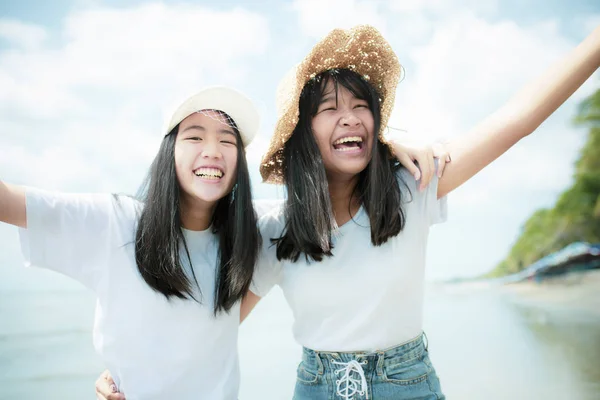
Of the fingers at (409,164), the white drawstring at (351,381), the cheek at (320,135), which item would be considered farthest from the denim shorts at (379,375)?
the cheek at (320,135)

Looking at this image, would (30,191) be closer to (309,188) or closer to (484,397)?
(309,188)

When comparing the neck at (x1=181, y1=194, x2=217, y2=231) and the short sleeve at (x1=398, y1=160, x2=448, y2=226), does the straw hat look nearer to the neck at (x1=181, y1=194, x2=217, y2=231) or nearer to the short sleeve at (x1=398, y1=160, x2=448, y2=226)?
the short sleeve at (x1=398, y1=160, x2=448, y2=226)

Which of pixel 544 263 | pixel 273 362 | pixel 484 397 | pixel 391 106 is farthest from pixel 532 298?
pixel 391 106

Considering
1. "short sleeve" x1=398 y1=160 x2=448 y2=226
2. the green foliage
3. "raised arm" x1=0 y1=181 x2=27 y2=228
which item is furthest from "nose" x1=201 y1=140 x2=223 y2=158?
the green foliage

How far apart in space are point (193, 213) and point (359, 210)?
0.74 metres

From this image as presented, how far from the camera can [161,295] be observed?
6.46 ft

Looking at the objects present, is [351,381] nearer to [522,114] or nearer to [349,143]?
[349,143]

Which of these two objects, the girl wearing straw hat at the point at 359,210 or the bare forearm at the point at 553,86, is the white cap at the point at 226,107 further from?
the bare forearm at the point at 553,86

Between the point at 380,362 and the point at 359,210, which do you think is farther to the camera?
the point at 359,210

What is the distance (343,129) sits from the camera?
7.01 feet

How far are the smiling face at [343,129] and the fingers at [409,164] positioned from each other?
142mm

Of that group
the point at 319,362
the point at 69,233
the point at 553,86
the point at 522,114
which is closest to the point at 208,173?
the point at 69,233

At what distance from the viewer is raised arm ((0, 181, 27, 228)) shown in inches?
67.3

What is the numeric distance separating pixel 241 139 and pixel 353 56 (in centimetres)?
64
